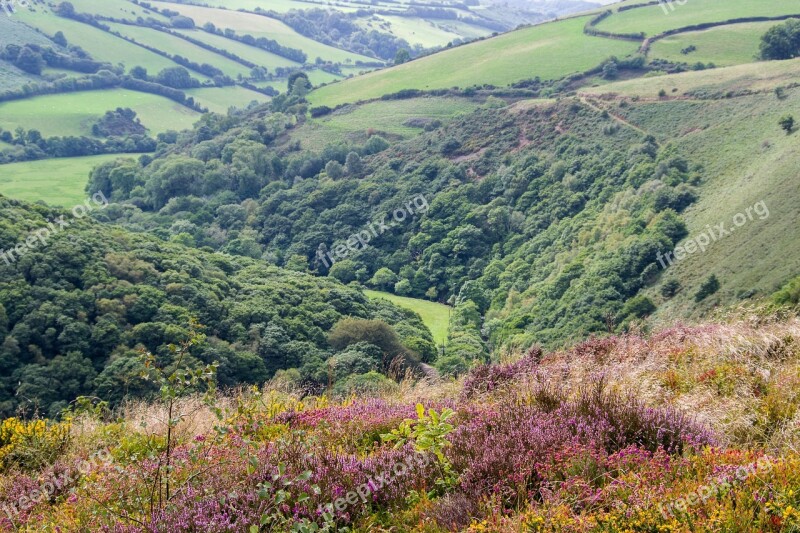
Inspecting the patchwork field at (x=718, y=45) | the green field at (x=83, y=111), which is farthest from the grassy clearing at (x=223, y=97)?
the patchwork field at (x=718, y=45)

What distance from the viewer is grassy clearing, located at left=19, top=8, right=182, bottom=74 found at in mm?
146750

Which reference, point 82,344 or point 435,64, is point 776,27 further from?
point 82,344

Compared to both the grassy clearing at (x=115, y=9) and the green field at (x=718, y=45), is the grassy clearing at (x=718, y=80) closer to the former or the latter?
the green field at (x=718, y=45)

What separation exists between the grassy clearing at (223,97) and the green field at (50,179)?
3663cm

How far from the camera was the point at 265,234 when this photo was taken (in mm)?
82500

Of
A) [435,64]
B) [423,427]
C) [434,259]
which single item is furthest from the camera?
[435,64]

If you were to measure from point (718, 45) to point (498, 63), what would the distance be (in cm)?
3272

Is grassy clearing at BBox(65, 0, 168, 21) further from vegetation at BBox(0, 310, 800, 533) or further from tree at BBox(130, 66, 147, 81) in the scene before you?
vegetation at BBox(0, 310, 800, 533)

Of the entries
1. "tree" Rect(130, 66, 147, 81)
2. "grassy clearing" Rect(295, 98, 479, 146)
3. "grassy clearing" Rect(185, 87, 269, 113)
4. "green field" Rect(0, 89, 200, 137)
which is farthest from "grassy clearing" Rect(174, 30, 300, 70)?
"grassy clearing" Rect(295, 98, 479, 146)

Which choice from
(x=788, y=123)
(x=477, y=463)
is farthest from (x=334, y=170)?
(x=477, y=463)

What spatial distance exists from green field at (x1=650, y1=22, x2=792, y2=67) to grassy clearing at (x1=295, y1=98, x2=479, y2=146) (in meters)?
27.6

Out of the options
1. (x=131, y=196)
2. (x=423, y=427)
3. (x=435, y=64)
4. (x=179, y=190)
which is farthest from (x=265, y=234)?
(x=423, y=427)

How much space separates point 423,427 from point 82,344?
30.9m

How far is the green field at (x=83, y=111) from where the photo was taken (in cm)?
11619
